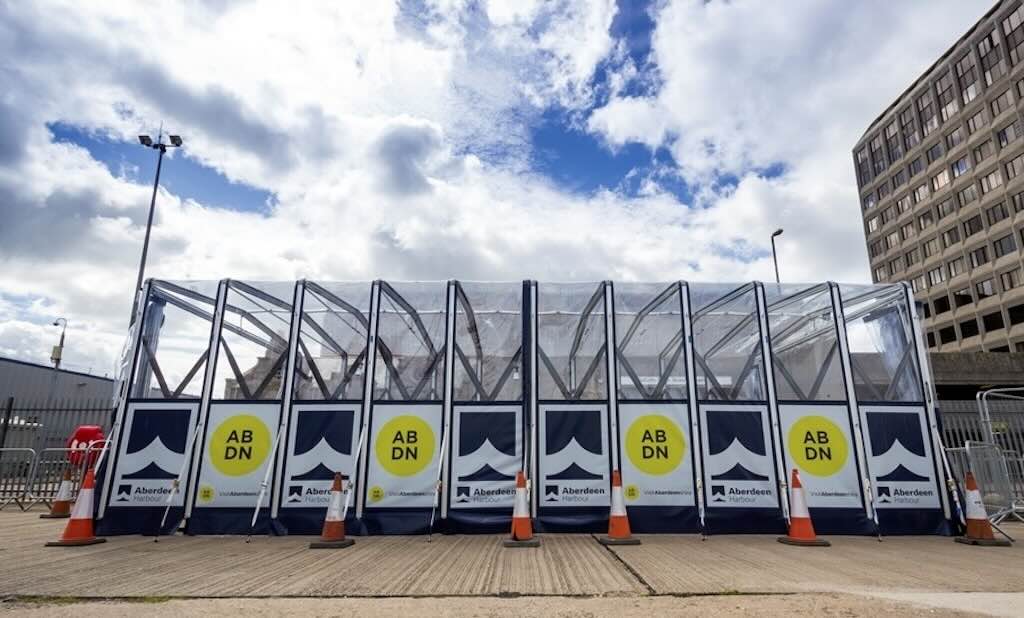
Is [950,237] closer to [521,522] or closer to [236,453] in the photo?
[521,522]

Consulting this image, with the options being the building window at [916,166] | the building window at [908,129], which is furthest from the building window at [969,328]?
the building window at [908,129]

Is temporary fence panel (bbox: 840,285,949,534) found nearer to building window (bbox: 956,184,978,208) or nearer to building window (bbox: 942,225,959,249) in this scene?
building window (bbox: 956,184,978,208)

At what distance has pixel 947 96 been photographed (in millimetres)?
48031

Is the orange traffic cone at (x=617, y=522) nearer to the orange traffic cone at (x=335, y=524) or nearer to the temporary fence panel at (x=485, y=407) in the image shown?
the temporary fence panel at (x=485, y=407)

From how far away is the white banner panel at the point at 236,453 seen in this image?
740 cm

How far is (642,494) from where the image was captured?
746 centimetres

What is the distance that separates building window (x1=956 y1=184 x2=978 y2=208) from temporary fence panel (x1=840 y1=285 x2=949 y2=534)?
50296mm

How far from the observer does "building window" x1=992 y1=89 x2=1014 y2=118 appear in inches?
1639

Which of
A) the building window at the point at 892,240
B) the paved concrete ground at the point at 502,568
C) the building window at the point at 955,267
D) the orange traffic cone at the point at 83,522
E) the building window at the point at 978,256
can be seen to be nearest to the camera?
the paved concrete ground at the point at 502,568

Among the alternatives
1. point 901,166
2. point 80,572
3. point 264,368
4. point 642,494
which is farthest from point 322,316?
point 901,166

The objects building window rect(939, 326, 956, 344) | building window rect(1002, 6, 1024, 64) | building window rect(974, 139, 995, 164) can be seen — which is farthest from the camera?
building window rect(939, 326, 956, 344)

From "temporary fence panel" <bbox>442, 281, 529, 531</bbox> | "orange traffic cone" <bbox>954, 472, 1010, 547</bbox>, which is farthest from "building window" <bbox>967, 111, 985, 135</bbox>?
"temporary fence panel" <bbox>442, 281, 529, 531</bbox>

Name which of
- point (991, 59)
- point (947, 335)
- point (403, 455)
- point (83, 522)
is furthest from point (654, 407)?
point (947, 335)

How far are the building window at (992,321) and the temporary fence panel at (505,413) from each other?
4877 centimetres
